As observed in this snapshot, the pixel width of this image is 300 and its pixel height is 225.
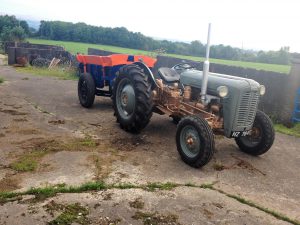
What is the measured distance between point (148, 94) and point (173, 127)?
1639 millimetres

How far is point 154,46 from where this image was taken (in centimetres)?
5178

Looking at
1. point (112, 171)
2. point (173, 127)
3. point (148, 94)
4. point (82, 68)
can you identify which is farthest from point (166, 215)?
point (82, 68)

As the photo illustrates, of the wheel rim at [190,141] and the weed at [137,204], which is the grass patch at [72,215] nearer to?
the weed at [137,204]

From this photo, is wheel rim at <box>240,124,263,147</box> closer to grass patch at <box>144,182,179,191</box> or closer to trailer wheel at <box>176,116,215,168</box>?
trailer wheel at <box>176,116,215,168</box>

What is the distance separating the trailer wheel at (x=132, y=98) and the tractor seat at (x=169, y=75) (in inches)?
12.3

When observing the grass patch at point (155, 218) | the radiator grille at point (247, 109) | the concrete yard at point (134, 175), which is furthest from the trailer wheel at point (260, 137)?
the grass patch at point (155, 218)

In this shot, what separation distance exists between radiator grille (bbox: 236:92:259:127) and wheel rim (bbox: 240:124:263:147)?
45cm

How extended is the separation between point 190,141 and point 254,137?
4.70ft

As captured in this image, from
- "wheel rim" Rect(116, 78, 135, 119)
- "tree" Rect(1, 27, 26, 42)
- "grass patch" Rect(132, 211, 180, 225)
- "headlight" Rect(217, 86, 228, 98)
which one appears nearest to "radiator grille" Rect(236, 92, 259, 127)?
"headlight" Rect(217, 86, 228, 98)

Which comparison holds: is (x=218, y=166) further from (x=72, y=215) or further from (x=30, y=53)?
(x=30, y=53)

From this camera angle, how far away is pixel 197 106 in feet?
19.4

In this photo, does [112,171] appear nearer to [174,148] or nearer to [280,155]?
[174,148]

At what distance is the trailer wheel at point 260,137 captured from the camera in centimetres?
579

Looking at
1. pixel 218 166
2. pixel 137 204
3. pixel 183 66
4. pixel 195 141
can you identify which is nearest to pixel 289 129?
pixel 183 66
